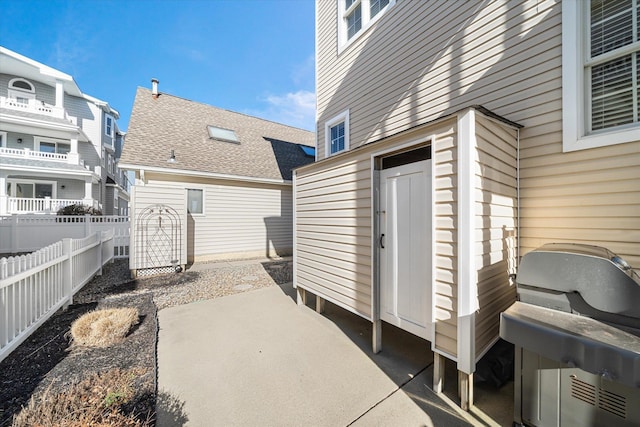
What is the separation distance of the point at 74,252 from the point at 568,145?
7581mm

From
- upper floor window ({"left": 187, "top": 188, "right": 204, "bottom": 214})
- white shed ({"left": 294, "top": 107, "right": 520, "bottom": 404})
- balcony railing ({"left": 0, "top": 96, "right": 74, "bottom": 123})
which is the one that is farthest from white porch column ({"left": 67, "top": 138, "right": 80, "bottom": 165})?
white shed ({"left": 294, "top": 107, "right": 520, "bottom": 404})

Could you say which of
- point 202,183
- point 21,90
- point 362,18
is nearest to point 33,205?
point 21,90

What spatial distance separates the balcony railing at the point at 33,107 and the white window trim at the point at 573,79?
2053cm

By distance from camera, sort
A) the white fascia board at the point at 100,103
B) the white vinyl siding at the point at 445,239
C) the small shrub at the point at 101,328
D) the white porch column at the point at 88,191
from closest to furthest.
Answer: the white vinyl siding at the point at 445,239, the small shrub at the point at 101,328, the white porch column at the point at 88,191, the white fascia board at the point at 100,103

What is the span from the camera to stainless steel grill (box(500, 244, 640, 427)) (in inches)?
56.4

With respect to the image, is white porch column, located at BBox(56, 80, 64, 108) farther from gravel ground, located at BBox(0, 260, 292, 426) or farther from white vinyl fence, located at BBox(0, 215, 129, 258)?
gravel ground, located at BBox(0, 260, 292, 426)

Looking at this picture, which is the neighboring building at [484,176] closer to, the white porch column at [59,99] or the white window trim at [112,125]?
the white porch column at [59,99]

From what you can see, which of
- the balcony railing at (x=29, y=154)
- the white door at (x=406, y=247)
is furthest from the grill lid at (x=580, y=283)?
the balcony railing at (x=29, y=154)

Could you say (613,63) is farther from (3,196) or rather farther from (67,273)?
(3,196)

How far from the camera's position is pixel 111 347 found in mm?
3039

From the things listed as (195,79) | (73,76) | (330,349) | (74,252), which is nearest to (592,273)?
(330,349)

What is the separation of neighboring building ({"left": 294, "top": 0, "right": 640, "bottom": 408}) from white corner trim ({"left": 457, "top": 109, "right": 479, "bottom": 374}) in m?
0.01

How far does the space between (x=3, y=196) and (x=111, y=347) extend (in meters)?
15.0

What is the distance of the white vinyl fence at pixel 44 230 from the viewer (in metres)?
8.89
